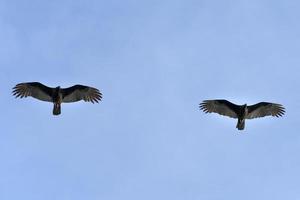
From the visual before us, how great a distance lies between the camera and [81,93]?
145 ft

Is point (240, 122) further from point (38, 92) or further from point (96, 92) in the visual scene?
point (38, 92)

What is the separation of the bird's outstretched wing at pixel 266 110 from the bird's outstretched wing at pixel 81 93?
7686mm

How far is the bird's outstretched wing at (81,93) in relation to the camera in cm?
4384

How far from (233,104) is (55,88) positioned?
8.73 metres

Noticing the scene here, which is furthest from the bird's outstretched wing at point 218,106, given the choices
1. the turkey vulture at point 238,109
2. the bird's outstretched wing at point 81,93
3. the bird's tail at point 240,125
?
the bird's outstretched wing at point 81,93

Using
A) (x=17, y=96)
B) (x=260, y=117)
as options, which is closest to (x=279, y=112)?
(x=260, y=117)

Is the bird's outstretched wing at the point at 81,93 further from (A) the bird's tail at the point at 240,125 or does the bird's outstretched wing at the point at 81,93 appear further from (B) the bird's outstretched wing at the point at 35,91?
(A) the bird's tail at the point at 240,125

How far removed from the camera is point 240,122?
1754 inches

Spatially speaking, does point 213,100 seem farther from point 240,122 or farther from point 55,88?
point 55,88

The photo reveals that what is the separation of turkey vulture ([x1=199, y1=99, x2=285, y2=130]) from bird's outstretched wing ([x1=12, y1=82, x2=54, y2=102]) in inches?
296

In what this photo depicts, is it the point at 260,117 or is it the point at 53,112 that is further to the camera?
the point at 260,117

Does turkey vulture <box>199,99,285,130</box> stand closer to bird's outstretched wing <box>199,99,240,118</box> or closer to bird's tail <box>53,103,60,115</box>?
bird's outstretched wing <box>199,99,240,118</box>

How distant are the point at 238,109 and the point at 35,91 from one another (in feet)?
32.2

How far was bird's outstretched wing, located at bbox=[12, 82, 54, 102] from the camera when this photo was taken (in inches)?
1725
